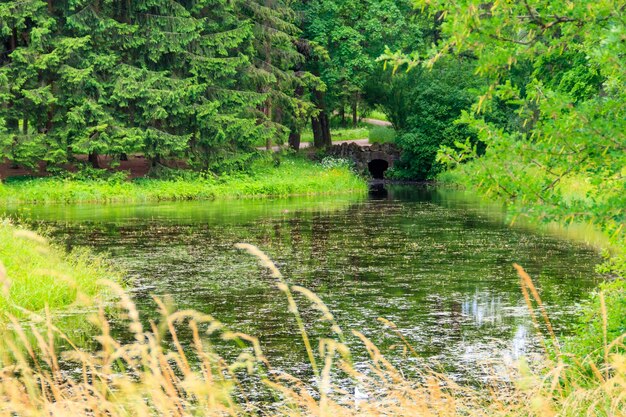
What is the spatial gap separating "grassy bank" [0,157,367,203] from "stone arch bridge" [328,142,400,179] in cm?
360

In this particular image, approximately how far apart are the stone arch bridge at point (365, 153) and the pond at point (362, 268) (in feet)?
57.5

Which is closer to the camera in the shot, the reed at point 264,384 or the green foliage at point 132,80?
the reed at point 264,384

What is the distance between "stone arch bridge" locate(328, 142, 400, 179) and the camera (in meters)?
49.8

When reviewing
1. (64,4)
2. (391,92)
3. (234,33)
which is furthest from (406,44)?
(64,4)

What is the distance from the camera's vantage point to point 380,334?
1208 cm

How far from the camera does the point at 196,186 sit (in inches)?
1560

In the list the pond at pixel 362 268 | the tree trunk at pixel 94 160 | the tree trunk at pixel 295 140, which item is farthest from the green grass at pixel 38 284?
the tree trunk at pixel 295 140

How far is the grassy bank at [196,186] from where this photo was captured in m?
36.3

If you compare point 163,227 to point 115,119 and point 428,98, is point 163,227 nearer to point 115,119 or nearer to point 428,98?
point 115,119

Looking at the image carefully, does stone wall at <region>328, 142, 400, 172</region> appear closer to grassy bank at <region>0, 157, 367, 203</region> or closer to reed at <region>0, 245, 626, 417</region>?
grassy bank at <region>0, 157, 367, 203</region>

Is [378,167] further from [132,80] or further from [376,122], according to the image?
[132,80]

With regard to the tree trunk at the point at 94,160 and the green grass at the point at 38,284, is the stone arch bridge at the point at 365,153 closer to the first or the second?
the tree trunk at the point at 94,160

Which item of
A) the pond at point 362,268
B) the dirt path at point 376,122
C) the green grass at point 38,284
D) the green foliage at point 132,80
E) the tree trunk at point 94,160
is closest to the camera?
the pond at point 362,268

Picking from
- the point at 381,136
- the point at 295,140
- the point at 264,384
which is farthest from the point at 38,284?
the point at 381,136
